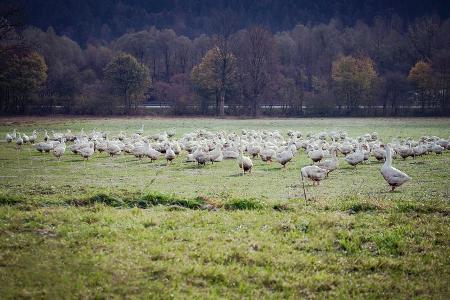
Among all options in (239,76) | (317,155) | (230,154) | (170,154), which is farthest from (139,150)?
(239,76)

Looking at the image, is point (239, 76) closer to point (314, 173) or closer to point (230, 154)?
→ point (230, 154)

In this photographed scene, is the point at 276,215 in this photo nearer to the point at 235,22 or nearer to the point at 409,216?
the point at 409,216

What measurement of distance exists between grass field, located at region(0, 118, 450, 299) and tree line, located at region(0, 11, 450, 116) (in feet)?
191

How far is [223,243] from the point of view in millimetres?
10438

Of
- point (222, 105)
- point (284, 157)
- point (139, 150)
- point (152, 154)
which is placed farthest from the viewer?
point (222, 105)

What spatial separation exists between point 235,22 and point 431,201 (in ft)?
262

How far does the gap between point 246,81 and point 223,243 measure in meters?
78.2

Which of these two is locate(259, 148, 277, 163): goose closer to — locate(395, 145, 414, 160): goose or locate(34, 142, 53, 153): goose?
locate(395, 145, 414, 160): goose

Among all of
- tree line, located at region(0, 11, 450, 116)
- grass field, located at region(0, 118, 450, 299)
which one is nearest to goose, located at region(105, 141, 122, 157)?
grass field, located at region(0, 118, 450, 299)

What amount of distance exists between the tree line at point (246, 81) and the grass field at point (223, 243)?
5824 centimetres

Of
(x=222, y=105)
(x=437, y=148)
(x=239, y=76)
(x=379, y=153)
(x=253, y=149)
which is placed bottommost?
(x=253, y=149)

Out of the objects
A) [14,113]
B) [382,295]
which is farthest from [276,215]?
[14,113]

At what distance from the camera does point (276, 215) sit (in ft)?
41.1

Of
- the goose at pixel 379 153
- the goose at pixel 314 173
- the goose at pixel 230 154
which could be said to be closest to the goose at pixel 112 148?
the goose at pixel 230 154
